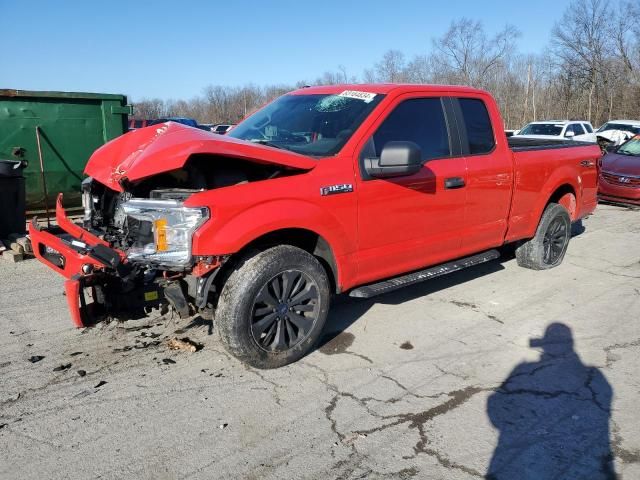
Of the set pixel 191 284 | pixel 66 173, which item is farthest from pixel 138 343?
pixel 66 173

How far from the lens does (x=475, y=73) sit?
42219 millimetres

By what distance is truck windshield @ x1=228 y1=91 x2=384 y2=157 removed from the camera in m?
4.11

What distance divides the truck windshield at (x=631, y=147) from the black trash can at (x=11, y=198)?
1191cm

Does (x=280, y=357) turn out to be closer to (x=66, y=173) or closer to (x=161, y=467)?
(x=161, y=467)

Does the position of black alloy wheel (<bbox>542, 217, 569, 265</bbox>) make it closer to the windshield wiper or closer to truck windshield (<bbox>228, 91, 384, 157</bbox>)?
truck windshield (<bbox>228, 91, 384, 157</bbox>)

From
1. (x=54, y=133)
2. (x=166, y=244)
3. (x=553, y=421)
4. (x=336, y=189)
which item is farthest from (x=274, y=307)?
(x=54, y=133)

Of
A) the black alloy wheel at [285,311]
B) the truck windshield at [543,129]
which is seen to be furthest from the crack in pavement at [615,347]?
the truck windshield at [543,129]

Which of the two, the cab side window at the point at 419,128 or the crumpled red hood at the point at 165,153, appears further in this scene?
the cab side window at the point at 419,128

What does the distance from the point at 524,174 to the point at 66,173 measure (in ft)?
22.3

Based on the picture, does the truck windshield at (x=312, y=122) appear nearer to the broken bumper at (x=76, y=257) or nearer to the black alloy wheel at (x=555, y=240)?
the broken bumper at (x=76, y=257)

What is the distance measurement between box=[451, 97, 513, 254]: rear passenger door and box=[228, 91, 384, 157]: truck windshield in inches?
43.8

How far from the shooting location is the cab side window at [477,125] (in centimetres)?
495

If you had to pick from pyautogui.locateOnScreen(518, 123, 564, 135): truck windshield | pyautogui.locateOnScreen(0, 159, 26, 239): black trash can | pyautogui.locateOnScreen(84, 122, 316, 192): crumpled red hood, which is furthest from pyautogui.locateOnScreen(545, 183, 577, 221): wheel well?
pyautogui.locateOnScreen(518, 123, 564, 135): truck windshield

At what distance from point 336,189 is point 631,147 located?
1105 cm
